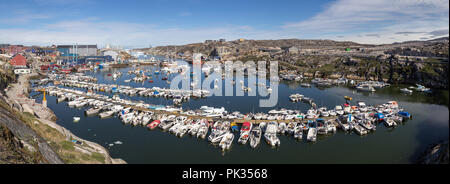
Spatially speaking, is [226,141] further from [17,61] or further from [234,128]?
[17,61]

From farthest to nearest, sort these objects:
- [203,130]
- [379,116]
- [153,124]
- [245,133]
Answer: [379,116], [153,124], [203,130], [245,133]

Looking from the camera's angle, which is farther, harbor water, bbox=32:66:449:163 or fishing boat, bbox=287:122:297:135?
fishing boat, bbox=287:122:297:135

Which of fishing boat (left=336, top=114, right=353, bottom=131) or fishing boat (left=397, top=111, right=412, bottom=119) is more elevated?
fishing boat (left=397, top=111, right=412, bottom=119)

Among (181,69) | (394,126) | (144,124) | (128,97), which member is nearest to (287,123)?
(394,126)

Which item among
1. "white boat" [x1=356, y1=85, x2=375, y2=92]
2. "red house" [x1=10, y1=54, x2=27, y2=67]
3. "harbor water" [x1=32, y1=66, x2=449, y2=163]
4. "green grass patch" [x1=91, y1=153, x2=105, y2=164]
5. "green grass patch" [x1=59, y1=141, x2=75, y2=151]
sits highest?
"red house" [x1=10, y1=54, x2=27, y2=67]

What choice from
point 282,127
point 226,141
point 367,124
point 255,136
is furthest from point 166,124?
point 367,124

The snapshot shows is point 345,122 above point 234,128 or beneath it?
above

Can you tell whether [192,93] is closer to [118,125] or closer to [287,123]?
[118,125]

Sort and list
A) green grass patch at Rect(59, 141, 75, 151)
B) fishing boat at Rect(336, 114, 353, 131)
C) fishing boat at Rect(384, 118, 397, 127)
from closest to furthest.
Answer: green grass patch at Rect(59, 141, 75, 151) < fishing boat at Rect(336, 114, 353, 131) < fishing boat at Rect(384, 118, 397, 127)

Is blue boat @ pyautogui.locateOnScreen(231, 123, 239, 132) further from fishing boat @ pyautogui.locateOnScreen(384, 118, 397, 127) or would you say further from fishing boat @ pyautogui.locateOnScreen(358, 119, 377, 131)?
fishing boat @ pyautogui.locateOnScreen(384, 118, 397, 127)

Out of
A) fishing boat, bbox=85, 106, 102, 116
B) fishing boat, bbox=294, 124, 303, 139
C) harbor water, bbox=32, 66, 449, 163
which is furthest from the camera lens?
fishing boat, bbox=85, 106, 102, 116

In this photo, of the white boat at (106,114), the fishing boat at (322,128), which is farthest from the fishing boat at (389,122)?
the white boat at (106,114)

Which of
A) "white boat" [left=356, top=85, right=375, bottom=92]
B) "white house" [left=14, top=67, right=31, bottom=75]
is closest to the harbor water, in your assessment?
"white boat" [left=356, top=85, right=375, bottom=92]
